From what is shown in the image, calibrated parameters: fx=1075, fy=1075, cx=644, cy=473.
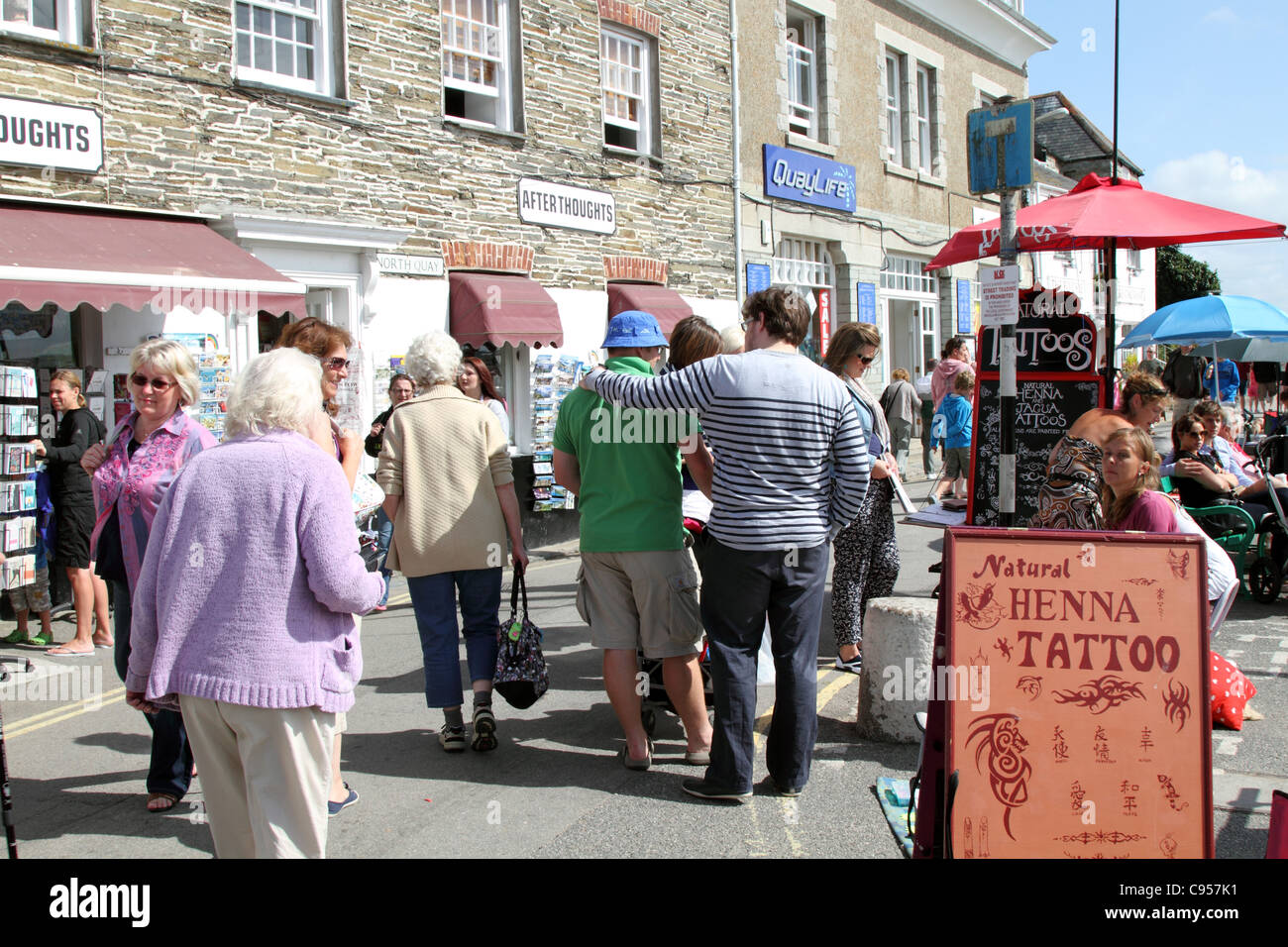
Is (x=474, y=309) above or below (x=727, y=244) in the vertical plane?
below

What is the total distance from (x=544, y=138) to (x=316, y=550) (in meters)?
10.8

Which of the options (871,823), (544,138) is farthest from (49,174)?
(871,823)

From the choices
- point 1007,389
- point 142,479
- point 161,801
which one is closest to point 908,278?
point 1007,389

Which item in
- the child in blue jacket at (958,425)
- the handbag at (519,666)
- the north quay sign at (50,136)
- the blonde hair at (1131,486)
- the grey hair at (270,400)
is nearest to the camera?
the grey hair at (270,400)

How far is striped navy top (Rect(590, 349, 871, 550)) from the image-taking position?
4.24 meters

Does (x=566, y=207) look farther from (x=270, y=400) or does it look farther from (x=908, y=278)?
(x=270, y=400)

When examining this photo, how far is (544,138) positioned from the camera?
12922mm

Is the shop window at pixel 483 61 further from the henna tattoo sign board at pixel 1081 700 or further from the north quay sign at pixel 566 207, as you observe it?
the henna tattoo sign board at pixel 1081 700

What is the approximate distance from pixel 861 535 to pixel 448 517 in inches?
99.4

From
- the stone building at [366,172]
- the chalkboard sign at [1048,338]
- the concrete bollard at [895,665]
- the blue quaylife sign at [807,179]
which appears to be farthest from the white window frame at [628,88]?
the concrete bollard at [895,665]

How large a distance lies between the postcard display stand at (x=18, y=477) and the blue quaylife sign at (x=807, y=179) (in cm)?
1145

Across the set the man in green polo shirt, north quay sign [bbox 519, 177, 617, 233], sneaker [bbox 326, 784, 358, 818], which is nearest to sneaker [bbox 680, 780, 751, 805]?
the man in green polo shirt

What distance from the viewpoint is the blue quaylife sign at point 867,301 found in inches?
733
